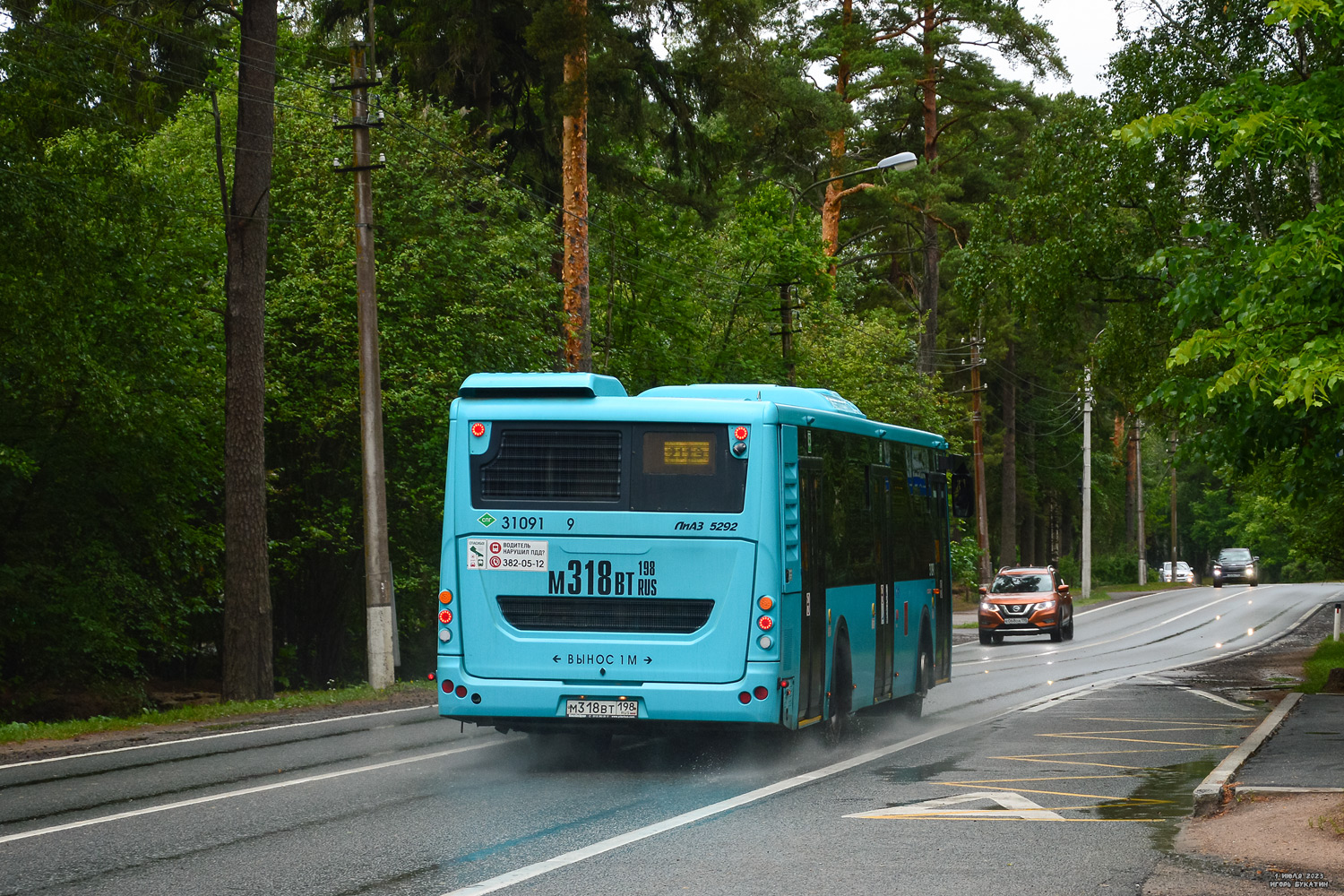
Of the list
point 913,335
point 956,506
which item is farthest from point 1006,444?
point 956,506

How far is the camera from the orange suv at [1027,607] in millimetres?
38875

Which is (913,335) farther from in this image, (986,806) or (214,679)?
(986,806)

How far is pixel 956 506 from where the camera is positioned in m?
18.0

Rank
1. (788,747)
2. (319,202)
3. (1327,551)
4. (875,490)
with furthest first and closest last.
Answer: (1327,551) → (319,202) → (875,490) → (788,747)

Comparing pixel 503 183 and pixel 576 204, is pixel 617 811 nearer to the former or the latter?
pixel 576 204

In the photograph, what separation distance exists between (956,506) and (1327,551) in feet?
57.1

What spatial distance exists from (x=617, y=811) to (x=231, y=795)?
2.84 m

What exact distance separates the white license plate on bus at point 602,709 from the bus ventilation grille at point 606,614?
22.2 inches

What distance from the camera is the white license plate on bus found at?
1238 centimetres

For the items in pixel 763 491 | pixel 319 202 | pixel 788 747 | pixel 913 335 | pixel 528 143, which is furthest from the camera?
pixel 913 335

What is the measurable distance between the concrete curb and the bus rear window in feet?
13.1

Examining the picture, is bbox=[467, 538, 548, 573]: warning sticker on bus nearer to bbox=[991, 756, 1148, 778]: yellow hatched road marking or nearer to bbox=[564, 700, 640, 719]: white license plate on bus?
bbox=[564, 700, 640, 719]: white license plate on bus

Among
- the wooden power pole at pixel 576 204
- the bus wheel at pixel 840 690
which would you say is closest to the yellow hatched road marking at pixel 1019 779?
the bus wheel at pixel 840 690


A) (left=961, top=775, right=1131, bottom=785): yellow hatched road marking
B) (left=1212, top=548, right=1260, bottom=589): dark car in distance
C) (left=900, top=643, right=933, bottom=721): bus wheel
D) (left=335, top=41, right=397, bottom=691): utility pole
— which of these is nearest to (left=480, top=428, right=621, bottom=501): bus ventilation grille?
(left=961, top=775, right=1131, bottom=785): yellow hatched road marking
